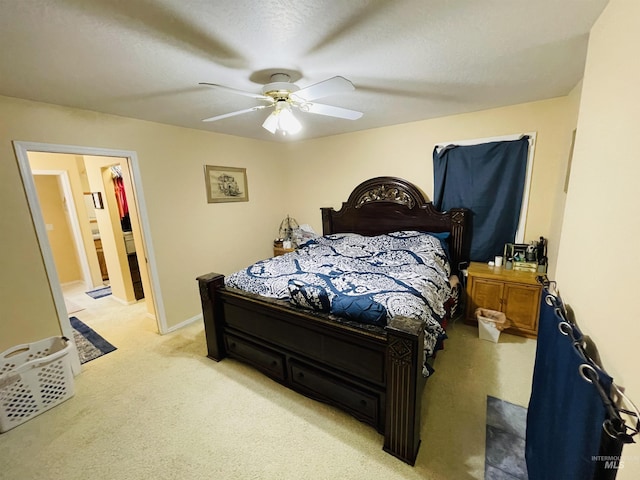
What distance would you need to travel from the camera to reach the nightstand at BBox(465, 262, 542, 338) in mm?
2602

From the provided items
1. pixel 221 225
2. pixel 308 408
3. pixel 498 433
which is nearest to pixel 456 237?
pixel 498 433

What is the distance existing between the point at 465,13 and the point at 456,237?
234cm

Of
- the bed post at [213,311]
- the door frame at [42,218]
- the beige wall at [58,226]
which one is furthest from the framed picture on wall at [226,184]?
the beige wall at [58,226]

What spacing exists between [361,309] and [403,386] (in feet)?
1.60

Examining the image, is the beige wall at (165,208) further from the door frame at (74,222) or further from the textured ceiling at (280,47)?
the door frame at (74,222)

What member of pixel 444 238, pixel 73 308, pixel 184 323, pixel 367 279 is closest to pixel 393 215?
pixel 444 238

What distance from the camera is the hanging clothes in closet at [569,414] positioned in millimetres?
696

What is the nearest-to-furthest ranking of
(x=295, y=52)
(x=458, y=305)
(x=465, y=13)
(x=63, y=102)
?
(x=465, y=13) → (x=295, y=52) → (x=63, y=102) → (x=458, y=305)

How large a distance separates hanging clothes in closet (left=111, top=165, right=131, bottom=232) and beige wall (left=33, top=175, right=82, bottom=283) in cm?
148

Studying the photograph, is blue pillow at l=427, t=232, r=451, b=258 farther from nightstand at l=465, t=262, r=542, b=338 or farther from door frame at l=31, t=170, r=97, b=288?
door frame at l=31, t=170, r=97, b=288

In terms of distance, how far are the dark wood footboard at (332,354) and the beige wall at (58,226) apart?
4.17 metres

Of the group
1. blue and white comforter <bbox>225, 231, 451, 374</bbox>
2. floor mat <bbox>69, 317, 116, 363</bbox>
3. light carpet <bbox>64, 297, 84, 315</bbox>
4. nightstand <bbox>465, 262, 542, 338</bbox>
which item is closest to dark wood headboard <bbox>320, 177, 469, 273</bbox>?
blue and white comforter <bbox>225, 231, 451, 374</bbox>

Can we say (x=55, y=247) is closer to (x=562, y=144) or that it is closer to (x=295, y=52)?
(x=295, y=52)

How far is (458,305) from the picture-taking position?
3.09 metres
